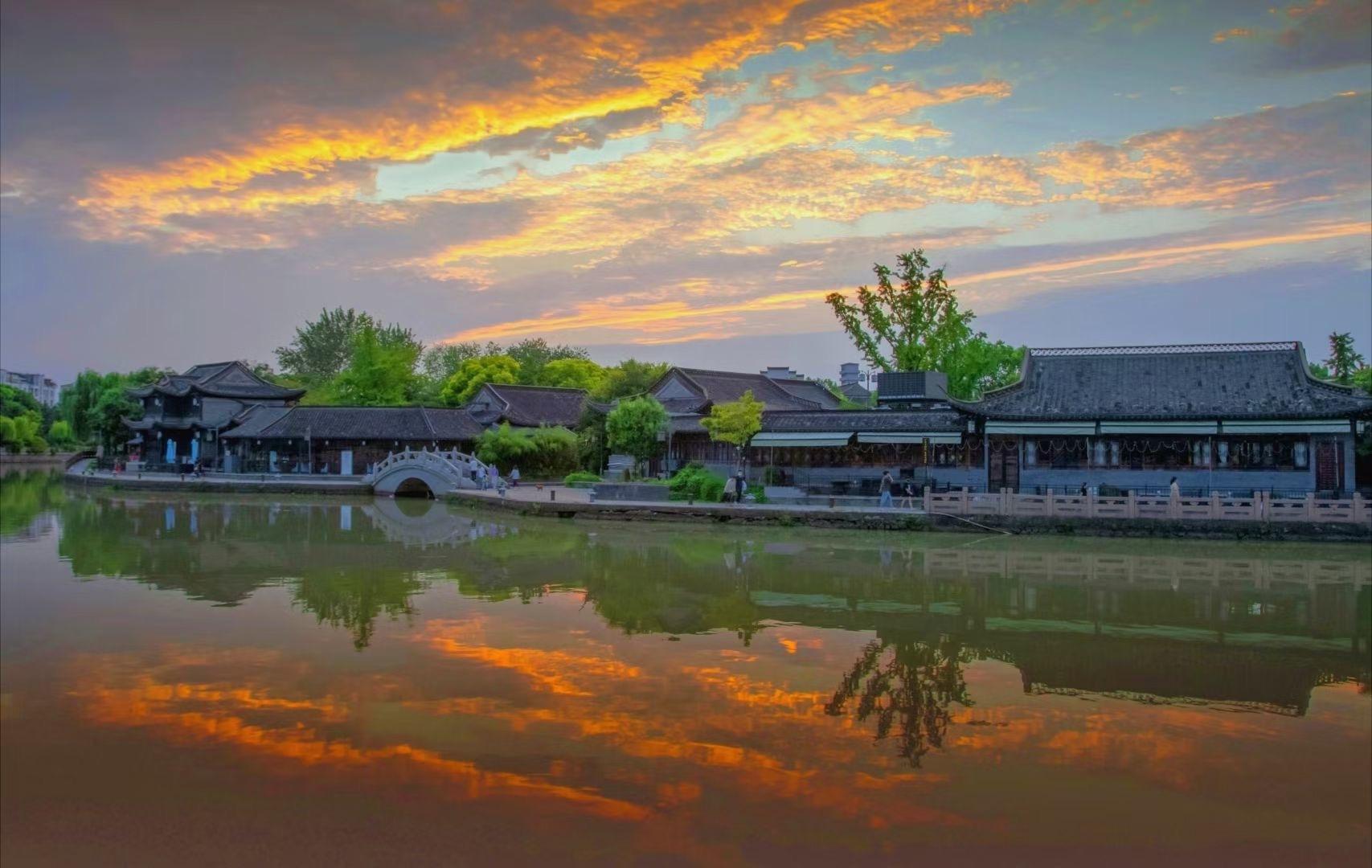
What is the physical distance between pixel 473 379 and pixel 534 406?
33.6ft

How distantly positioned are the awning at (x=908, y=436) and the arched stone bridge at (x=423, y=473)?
615 inches

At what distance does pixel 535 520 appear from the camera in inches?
1181

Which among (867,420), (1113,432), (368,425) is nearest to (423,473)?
(368,425)

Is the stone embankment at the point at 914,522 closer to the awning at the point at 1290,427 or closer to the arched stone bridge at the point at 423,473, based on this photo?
the awning at the point at 1290,427

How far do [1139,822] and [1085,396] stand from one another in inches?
968

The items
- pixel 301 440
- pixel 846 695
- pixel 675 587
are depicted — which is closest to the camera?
pixel 846 695

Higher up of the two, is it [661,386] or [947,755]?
[661,386]

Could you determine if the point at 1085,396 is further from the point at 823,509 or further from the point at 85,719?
the point at 85,719

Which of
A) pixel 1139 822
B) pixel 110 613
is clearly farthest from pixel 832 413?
pixel 1139 822

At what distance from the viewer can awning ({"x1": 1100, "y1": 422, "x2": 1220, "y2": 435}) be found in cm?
2752

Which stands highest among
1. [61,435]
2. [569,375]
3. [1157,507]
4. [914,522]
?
[569,375]

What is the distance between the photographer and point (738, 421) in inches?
1287

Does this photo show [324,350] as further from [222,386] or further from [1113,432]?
[1113,432]

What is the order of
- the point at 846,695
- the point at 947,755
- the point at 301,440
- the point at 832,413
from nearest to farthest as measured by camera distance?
the point at 947,755 → the point at 846,695 → the point at 832,413 → the point at 301,440
